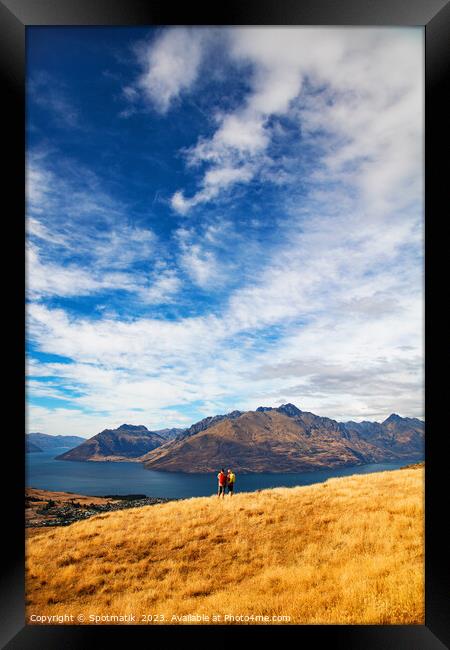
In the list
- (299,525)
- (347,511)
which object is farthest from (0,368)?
(347,511)

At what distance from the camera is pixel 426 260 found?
16.1ft

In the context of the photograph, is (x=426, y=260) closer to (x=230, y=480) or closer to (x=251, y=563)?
(x=251, y=563)

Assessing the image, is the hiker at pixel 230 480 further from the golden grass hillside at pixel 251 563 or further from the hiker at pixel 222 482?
the golden grass hillside at pixel 251 563

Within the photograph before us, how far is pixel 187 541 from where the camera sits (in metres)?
8.22

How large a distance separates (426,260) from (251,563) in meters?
6.24

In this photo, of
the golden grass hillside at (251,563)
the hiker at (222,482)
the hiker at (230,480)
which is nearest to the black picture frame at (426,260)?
the golden grass hillside at (251,563)

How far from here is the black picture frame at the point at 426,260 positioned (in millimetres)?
4699

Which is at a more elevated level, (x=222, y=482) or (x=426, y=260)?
(x=426, y=260)

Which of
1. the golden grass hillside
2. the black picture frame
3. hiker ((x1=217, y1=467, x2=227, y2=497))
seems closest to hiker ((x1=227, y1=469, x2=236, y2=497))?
hiker ((x1=217, y1=467, x2=227, y2=497))

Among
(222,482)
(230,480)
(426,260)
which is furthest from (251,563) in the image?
(426,260)

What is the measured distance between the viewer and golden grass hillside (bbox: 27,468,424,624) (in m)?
5.36

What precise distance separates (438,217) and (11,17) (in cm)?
673

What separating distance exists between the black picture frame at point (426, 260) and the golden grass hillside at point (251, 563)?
0.33m

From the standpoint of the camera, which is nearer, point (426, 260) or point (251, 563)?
point (426, 260)
